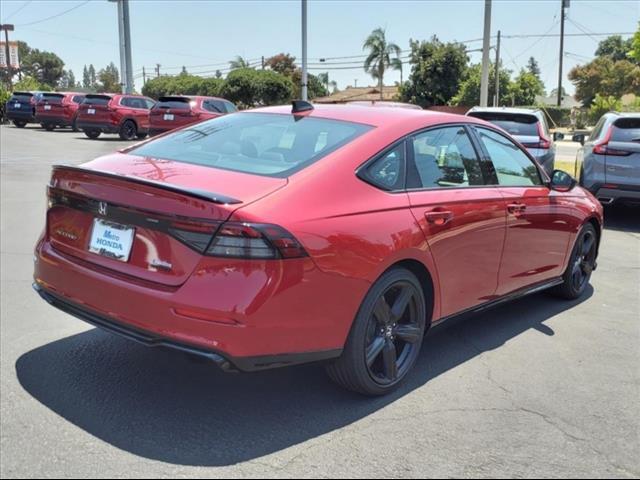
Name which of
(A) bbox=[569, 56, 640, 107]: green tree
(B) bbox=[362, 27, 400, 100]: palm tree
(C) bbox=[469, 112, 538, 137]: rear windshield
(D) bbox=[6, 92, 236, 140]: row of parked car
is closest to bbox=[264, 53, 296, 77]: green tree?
(B) bbox=[362, 27, 400, 100]: palm tree

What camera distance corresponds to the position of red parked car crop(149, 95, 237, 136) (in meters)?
19.6

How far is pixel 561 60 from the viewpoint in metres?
51.6

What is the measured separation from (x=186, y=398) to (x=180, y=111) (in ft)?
56.5

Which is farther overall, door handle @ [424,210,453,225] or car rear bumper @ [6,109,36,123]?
car rear bumper @ [6,109,36,123]

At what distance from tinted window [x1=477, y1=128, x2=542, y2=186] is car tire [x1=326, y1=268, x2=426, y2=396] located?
137 cm

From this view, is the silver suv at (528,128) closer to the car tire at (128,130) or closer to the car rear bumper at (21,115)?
the car tire at (128,130)

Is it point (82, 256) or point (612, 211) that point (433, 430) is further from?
point (612, 211)

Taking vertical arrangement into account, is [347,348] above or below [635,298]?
above

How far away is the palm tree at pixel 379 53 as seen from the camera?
190 ft

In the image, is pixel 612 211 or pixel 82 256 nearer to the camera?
pixel 82 256

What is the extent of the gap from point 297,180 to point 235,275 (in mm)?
626

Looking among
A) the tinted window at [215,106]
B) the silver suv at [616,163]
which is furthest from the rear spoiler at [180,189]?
the tinted window at [215,106]

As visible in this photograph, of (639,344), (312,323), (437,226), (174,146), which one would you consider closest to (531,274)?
(639,344)

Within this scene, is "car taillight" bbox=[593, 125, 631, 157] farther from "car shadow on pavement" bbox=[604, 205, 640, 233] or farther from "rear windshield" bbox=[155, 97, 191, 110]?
"rear windshield" bbox=[155, 97, 191, 110]
